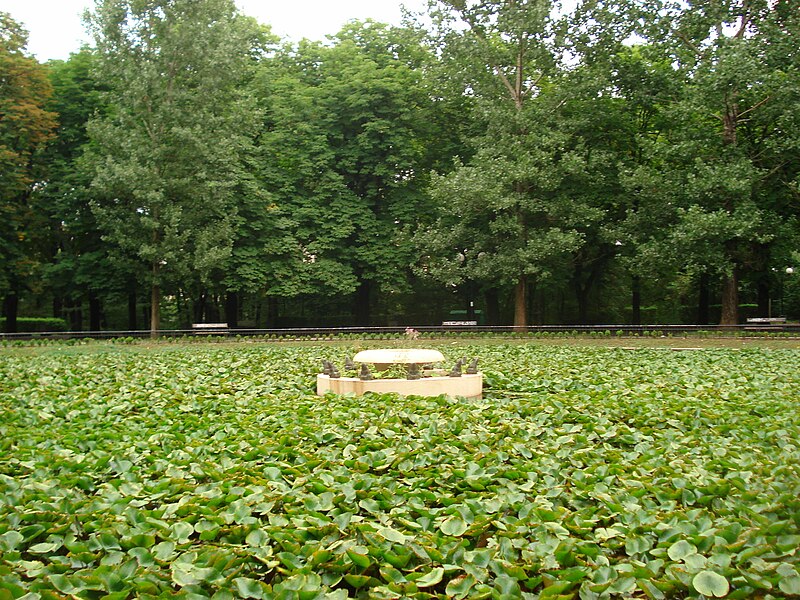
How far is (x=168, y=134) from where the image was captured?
80.4 feet

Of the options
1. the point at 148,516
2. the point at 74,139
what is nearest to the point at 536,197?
the point at 74,139

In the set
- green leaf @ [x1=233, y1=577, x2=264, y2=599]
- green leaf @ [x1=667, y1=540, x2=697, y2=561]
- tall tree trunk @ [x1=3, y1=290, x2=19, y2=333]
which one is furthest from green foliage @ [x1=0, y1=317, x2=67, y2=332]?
green leaf @ [x1=667, y1=540, x2=697, y2=561]

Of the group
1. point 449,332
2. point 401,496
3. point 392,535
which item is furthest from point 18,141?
point 392,535

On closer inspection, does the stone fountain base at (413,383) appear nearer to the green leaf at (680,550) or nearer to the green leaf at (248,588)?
the green leaf at (680,550)

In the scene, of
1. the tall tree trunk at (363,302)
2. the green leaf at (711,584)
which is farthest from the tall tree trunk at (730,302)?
the green leaf at (711,584)

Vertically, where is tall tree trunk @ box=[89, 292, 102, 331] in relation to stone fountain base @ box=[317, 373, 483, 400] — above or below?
above

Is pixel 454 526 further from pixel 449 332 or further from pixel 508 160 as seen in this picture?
pixel 508 160

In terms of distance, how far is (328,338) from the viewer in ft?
72.0

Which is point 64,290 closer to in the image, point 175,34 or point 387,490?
point 175,34

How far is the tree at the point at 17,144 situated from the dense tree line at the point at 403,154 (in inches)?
3.8

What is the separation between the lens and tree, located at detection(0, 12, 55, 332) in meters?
24.5

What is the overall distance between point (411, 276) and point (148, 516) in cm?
2795

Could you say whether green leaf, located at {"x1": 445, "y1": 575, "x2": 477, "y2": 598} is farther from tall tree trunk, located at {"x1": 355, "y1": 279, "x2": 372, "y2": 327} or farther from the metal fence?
tall tree trunk, located at {"x1": 355, "y1": 279, "x2": 372, "y2": 327}

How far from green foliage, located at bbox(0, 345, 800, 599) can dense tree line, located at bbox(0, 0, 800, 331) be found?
49.6 ft
